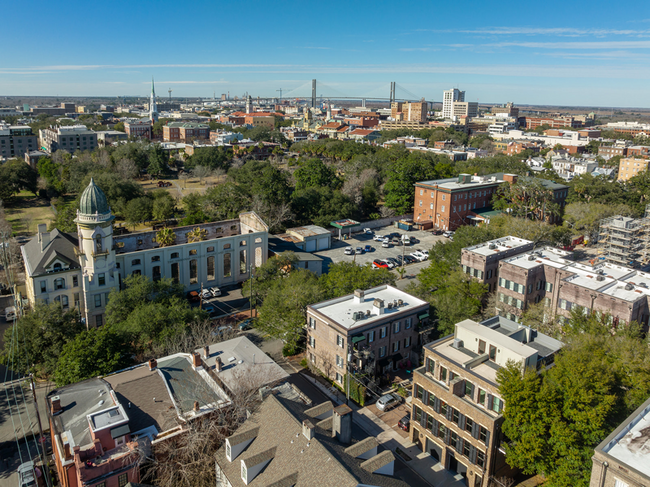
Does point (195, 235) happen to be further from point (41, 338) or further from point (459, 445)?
point (459, 445)

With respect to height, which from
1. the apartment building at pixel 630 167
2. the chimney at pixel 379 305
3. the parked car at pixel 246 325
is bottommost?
the parked car at pixel 246 325

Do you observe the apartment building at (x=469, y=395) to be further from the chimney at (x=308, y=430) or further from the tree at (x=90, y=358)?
the tree at (x=90, y=358)

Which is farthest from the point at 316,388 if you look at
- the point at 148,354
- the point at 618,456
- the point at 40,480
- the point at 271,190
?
the point at 271,190

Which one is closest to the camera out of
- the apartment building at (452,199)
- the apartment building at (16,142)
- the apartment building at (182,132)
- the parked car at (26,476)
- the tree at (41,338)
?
the parked car at (26,476)

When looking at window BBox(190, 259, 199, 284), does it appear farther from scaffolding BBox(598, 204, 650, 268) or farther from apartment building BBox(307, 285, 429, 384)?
scaffolding BBox(598, 204, 650, 268)

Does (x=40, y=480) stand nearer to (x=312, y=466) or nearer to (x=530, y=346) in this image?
(x=312, y=466)

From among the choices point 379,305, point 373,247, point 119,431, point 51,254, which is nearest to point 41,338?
point 51,254

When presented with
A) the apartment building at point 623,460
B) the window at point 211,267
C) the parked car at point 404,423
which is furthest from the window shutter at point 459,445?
the window at point 211,267

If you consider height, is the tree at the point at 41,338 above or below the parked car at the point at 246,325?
above
